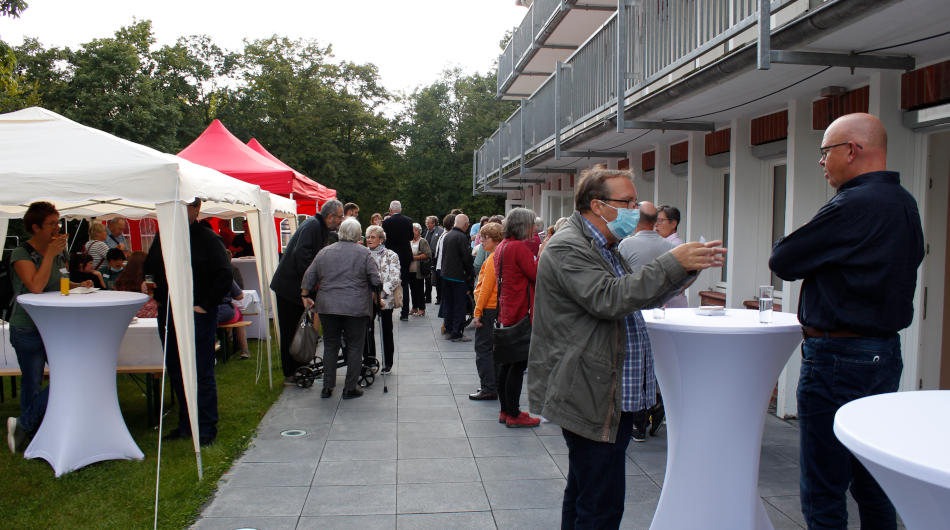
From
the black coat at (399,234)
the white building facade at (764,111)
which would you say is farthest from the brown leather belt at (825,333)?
the black coat at (399,234)

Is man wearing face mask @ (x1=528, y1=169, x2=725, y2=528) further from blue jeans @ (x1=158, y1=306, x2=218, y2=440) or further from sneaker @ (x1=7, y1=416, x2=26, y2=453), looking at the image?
sneaker @ (x1=7, y1=416, x2=26, y2=453)

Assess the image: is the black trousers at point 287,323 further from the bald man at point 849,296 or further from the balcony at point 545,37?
the balcony at point 545,37

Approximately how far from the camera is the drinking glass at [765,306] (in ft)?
10.9

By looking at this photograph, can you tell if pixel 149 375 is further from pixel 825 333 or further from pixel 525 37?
pixel 525 37

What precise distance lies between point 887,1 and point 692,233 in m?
5.03

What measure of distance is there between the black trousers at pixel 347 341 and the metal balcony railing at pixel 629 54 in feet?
12.1

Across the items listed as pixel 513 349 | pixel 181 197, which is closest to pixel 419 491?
pixel 513 349

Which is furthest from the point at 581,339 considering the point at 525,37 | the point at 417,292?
the point at 525,37

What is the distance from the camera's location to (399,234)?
12.1 meters

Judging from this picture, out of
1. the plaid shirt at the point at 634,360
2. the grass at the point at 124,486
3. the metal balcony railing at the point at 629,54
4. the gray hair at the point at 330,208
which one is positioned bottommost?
the grass at the point at 124,486

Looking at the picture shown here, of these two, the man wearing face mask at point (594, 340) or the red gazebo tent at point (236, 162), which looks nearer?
the man wearing face mask at point (594, 340)

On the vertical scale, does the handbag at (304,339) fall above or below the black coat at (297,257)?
below

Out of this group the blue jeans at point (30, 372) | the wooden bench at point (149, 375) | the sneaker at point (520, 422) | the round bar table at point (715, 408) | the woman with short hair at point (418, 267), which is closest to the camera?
the round bar table at point (715, 408)

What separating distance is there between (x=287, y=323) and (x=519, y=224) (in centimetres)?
325
